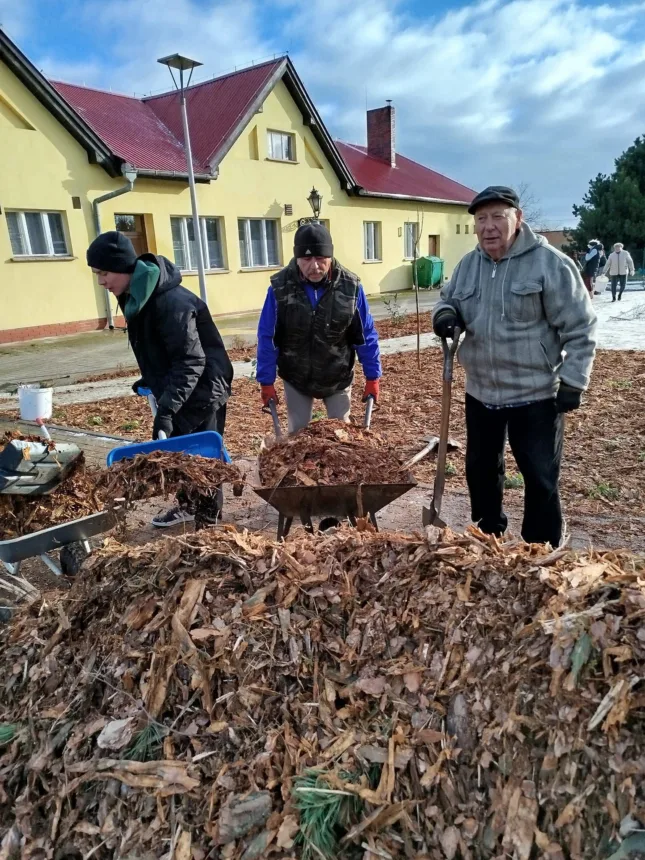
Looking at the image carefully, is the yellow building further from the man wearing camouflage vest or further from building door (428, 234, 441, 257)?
the man wearing camouflage vest

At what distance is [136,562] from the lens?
7.29 ft

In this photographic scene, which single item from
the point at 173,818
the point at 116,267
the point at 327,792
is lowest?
the point at 173,818

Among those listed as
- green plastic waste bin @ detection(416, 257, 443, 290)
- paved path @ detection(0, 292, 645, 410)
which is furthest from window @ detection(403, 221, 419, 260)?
paved path @ detection(0, 292, 645, 410)

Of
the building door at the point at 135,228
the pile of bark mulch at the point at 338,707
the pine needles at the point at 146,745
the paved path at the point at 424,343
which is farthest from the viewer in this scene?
the building door at the point at 135,228

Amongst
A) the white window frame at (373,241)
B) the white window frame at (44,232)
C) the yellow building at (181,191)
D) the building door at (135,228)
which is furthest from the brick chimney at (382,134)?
the white window frame at (44,232)

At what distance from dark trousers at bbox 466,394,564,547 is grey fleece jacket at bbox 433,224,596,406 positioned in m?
0.10

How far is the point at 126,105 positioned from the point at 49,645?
19.2m

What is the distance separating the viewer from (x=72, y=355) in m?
11.8

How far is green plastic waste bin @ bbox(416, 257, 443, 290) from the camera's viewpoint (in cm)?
2295

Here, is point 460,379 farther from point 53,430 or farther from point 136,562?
point 136,562

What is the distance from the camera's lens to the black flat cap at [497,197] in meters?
2.82

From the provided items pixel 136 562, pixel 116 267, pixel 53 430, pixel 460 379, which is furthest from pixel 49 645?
pixel 460 379

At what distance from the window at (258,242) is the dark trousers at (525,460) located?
15322 millimetres

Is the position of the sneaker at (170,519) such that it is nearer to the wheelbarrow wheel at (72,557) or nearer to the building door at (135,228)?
the wheelbarrow wheel at (72,557)
